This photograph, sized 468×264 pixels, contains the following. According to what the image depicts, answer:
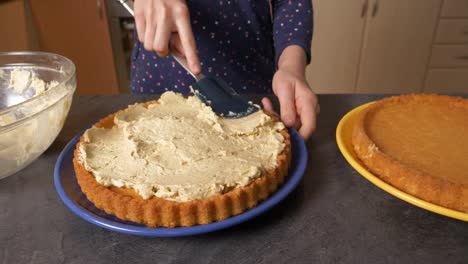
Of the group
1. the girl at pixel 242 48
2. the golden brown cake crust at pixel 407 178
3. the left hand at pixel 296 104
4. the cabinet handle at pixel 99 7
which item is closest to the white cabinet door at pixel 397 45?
the girl at pixel 242 48

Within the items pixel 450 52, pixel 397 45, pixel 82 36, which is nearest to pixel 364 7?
pixel 397 45

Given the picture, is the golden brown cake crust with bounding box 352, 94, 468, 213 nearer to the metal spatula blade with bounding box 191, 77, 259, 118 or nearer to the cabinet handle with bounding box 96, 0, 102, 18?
the metal spatula blade with bounding box 191, 77, 259, 118

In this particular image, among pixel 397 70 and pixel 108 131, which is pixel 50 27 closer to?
pixel 108 131

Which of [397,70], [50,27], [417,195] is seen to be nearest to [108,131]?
[417,195]

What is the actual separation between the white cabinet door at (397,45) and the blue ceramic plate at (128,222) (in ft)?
6.36

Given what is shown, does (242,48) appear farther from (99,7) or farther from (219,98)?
(99,7)

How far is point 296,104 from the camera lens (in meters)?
0.89

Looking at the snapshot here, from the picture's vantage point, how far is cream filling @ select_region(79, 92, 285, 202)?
25.7 inches

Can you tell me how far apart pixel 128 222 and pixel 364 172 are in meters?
0.41

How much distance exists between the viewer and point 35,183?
78 centimetres

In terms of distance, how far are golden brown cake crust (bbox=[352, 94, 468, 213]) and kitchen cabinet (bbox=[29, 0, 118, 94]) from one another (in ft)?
6.50

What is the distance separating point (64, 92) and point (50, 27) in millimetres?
1879

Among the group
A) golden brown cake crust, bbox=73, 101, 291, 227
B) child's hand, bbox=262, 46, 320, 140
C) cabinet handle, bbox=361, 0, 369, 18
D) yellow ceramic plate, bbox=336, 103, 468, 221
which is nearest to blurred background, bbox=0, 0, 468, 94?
cabinet handle, bbox=361, 0, 369, 18

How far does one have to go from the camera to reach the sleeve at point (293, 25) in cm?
112
